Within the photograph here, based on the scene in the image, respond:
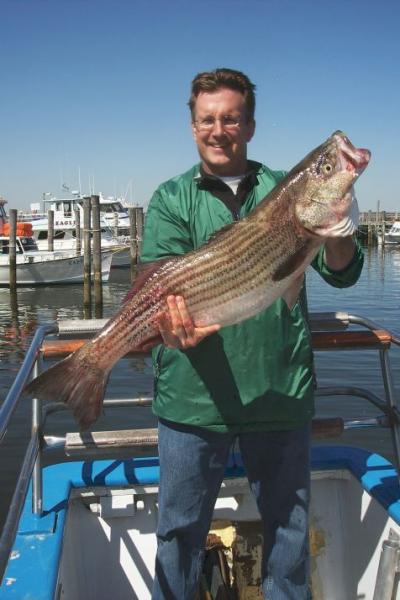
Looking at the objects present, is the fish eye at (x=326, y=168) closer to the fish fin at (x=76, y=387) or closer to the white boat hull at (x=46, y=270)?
the fish fin at (x=76, y=387)

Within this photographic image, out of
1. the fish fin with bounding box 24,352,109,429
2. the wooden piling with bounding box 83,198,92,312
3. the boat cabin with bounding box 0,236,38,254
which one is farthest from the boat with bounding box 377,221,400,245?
the fish fin with bounding box 24,352,109,429

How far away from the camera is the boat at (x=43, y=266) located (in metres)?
30.1

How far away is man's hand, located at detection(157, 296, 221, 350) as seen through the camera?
9.27 ft

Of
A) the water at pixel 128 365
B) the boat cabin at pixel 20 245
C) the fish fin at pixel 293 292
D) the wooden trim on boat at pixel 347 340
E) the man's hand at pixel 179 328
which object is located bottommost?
the water at pixel 128 365

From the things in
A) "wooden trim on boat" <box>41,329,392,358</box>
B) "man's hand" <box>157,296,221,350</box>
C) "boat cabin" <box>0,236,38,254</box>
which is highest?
"man's hand" <box>157,296,221,350</box>

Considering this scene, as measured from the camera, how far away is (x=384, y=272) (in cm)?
3850

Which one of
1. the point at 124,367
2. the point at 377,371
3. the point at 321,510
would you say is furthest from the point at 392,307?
the point at 321,510

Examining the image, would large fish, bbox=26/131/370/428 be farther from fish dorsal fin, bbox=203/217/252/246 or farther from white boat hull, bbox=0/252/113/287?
white boat hull, bbox=0/252/113/287

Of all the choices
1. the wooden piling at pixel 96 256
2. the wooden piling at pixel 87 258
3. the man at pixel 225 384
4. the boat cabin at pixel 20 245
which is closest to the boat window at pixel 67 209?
the boat cabin at pixel 20 245

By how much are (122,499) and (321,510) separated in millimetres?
1315

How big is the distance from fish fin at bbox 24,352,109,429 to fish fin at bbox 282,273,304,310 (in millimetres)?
972

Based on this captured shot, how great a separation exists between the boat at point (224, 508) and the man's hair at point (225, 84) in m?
1.37

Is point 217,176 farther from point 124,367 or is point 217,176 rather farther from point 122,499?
point 124,367

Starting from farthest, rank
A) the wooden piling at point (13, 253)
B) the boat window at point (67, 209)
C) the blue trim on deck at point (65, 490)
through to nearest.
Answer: the boat window at point (67, 209) → the wooden piling at point (13, 253) → the blue trim on deck at point (65, 490)
